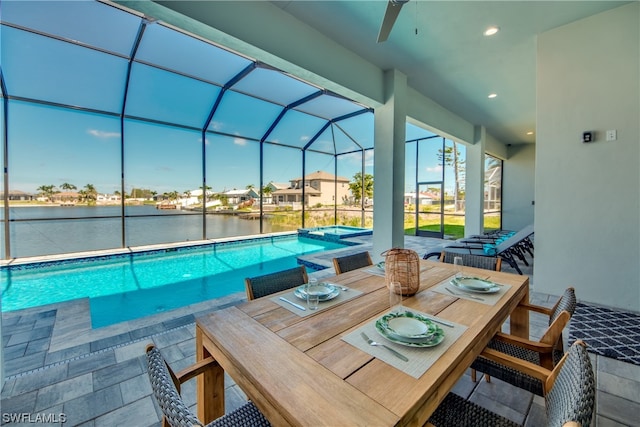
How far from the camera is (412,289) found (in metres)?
1.59

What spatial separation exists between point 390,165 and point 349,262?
8.30 feet

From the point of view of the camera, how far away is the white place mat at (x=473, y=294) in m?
1.51

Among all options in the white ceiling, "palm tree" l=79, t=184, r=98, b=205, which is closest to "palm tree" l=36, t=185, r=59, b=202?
"palm tree" l=79, t=184, r=98, b=205

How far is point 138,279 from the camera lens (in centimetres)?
501

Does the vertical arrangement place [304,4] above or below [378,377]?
above

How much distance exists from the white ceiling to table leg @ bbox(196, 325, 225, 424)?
3401mm

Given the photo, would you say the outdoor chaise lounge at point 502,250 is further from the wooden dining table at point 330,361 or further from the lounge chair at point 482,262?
the wooden dining table at point 330,361

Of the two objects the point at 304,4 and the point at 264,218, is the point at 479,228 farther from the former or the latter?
the point at 304,4

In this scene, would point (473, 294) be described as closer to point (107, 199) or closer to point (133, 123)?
point (133, 123)

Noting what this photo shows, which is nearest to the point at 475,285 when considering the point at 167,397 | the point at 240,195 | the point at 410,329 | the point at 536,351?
the point at 536,351

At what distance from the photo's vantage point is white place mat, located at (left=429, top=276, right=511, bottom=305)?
1508mm

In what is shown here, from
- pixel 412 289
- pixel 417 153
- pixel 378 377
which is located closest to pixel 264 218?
pixel 417 153

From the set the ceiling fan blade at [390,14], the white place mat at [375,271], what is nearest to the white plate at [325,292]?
the white place mat at [375,271]

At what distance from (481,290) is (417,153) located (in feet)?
27.4
